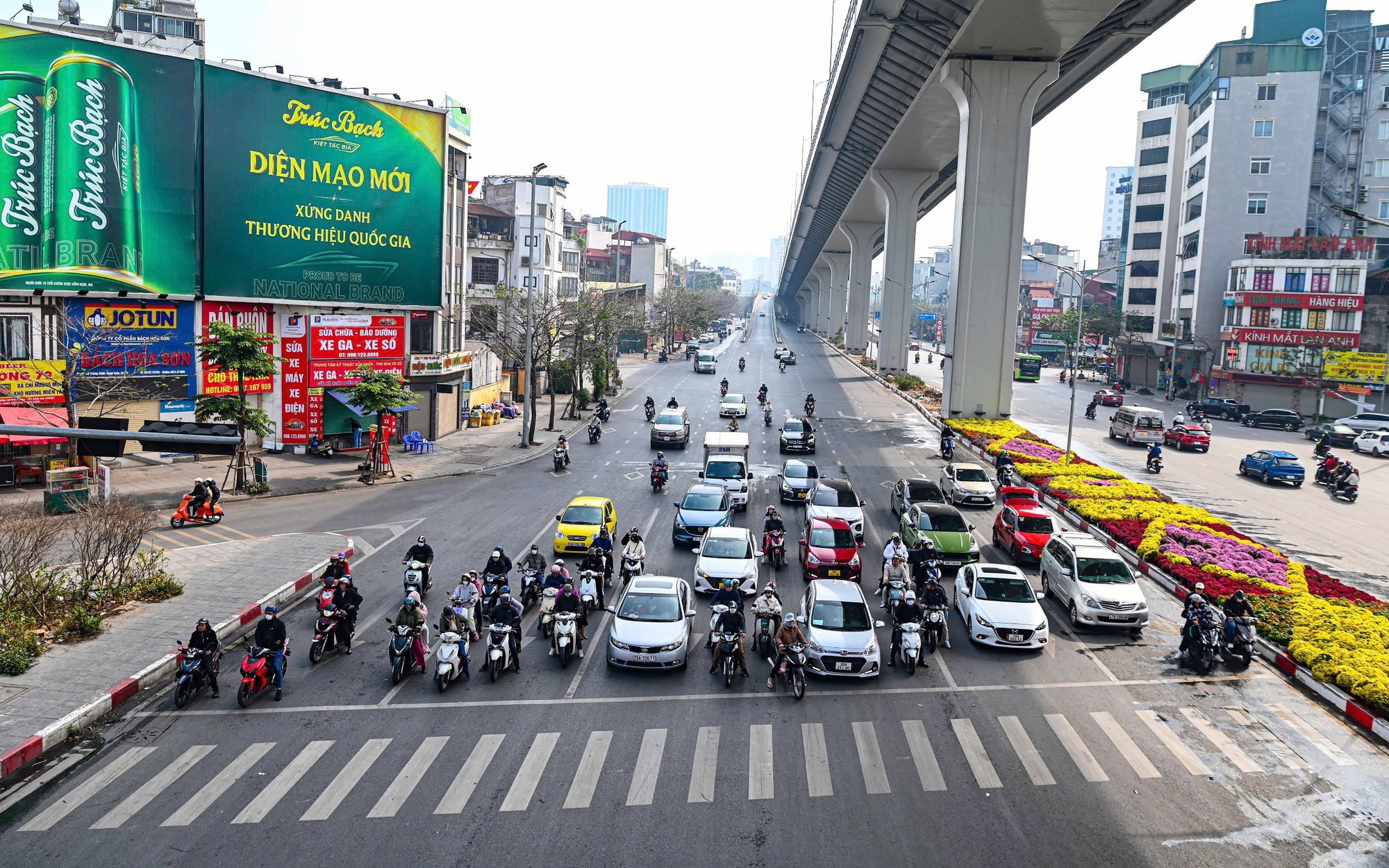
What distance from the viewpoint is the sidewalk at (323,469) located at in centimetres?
3312

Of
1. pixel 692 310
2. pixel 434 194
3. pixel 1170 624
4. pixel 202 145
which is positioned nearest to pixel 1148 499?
pixel 1170 624

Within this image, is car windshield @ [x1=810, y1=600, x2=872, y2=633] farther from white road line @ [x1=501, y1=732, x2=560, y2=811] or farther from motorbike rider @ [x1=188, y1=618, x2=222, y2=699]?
motorbike rider @ [x1=188, y1=618, x2=222, y2=699]

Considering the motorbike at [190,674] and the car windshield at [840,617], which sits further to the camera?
the car windshield at [840,617]

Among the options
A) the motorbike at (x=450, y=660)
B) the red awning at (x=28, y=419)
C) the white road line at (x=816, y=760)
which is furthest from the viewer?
the red awning at (x=28, y=419)

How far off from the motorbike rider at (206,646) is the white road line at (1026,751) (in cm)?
1258

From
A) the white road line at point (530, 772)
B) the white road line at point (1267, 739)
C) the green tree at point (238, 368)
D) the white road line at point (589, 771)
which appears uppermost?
the green tree at point (238, 368)

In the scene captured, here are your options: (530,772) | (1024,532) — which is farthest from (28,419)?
(1024,532)

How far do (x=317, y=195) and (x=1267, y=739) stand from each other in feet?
130

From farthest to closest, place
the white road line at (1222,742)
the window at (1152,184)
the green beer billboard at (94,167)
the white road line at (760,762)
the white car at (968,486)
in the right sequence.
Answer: the window at (1152,184) < the green beer billboard at (94,167) < the white car at (968,486) < the white road line at (1222,742) < the white road line at (760,762)

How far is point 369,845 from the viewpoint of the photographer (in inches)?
440

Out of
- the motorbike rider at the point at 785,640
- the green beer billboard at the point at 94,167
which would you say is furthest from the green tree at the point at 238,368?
the motorbike rider at the point at 785,640

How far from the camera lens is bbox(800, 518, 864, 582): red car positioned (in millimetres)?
23297

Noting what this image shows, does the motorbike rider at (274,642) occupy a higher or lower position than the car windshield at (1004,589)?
lower

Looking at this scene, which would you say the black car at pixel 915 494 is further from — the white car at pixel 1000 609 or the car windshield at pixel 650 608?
the car windshield at pixel 650 608
